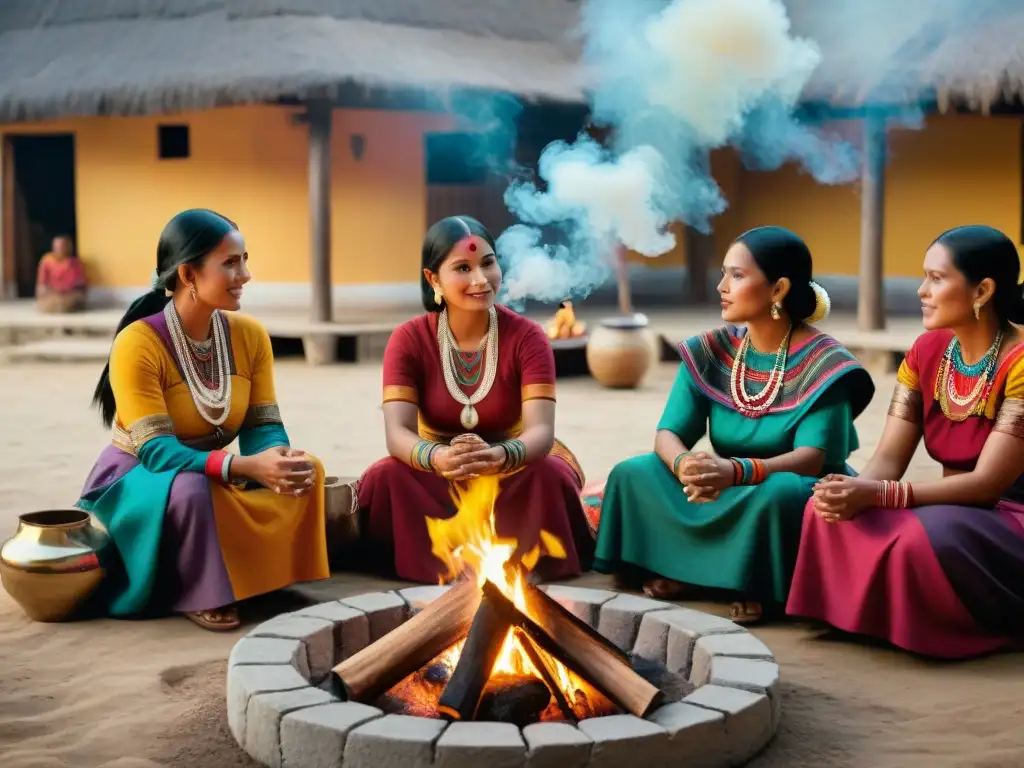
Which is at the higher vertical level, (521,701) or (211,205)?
(211,205)

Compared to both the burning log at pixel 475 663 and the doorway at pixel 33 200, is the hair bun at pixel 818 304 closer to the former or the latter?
the burning log at pixel 475 663

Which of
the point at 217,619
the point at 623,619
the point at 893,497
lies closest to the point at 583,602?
the point at 623,619

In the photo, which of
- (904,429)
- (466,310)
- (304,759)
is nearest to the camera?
(304,759)

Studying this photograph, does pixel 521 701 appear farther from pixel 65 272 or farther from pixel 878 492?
pixel 65 272

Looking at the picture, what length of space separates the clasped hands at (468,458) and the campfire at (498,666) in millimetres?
997

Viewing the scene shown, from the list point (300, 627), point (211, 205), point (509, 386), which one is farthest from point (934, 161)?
point (300, 627)

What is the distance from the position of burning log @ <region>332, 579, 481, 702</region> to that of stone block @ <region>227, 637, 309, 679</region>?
218mm

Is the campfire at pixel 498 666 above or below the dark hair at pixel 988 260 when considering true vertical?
below

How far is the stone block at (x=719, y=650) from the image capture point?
3.60m

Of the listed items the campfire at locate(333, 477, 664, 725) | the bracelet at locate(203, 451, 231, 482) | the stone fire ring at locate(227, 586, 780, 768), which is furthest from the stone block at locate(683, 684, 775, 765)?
the bracelet at locate(203, 451, 231, 482)

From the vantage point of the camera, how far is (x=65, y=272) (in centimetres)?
1509

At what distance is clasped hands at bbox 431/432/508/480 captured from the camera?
15.2 ft

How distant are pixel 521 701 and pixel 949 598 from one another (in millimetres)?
1523

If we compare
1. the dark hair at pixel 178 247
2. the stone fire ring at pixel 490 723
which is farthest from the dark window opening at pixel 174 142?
the stone fire ring at pixel 490 723
